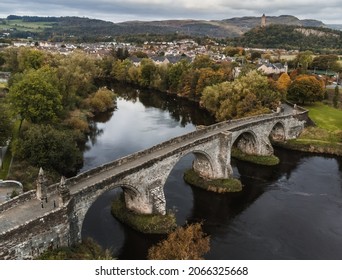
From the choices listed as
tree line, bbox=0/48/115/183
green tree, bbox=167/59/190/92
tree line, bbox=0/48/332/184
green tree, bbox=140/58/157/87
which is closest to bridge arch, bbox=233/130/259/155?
tree line, bbox=0/48/332/184

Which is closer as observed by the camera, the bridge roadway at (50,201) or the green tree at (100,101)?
the bridge roadway at (50,201)

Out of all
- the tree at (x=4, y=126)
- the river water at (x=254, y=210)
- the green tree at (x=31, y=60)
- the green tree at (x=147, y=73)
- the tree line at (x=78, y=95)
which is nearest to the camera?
the river water at (x=254, y=210)

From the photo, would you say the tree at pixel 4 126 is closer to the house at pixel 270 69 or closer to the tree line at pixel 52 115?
the tree line at pixel 52 115

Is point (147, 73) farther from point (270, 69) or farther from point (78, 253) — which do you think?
point (78, 253)

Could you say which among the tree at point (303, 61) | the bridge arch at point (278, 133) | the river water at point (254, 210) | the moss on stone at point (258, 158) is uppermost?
the tree at point (303, 61)

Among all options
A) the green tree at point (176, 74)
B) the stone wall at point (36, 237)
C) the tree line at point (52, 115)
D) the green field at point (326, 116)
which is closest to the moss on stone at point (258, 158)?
the green field at point (326, 116)

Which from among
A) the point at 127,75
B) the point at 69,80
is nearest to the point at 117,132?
the point at 69,80

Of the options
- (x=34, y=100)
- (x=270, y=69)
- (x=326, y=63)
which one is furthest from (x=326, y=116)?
(x=326, y=63)
